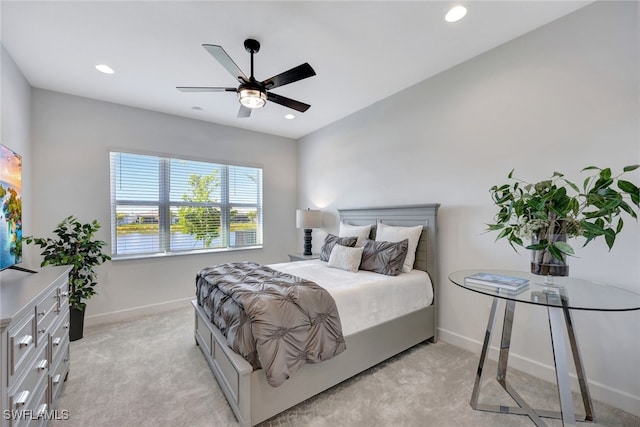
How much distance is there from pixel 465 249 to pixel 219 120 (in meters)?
3.85

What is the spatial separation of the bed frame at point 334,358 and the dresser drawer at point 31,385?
0.94m

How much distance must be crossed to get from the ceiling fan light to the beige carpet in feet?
7.61

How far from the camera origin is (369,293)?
2.33 metres

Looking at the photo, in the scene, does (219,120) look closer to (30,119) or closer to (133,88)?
(133,88)

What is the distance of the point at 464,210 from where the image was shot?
9.00ft

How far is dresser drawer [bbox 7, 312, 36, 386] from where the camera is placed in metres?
1.17

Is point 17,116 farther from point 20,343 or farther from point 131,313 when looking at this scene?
point 20,343

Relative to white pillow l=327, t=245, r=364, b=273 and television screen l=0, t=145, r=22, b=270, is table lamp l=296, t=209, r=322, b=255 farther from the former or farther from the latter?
television screen l=0, t=145, r=22, b=270

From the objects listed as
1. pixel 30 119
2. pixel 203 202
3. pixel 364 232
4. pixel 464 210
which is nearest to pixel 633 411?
pixel 464 210

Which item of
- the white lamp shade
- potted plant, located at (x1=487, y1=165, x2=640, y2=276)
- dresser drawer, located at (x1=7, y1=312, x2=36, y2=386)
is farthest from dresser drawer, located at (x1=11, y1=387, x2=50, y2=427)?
the white lamp shade

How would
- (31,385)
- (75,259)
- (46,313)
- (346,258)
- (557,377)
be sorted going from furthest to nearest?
1. (346,258)
2. (75,259)
3. (46,313)
4. (557,377)
5. (31,385)

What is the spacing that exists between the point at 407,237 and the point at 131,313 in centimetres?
370

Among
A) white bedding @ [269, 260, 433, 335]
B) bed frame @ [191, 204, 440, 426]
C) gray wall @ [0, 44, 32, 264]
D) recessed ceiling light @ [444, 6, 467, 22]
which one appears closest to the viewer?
bed frame @ [191, 204, 440, 426]

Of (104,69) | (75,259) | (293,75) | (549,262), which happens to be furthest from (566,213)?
(75,259)
